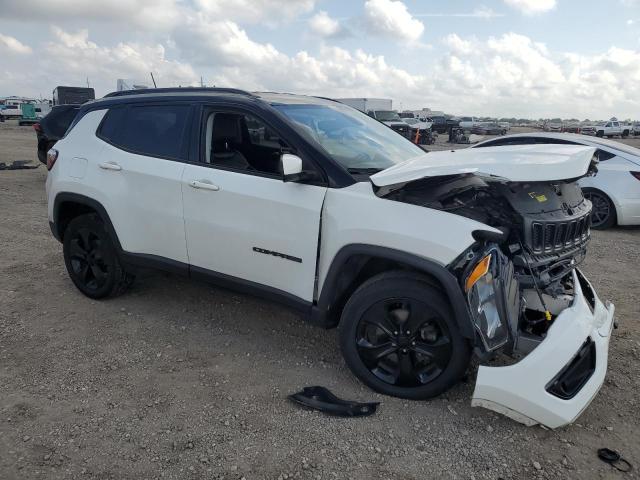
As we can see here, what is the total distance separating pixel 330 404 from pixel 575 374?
138cm

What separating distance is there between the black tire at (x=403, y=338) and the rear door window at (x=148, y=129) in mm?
1835

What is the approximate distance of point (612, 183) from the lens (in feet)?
25.6

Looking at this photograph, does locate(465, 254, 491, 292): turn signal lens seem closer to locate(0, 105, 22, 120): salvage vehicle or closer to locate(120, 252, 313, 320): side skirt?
locate(120, 252, 313, 320): side skirt

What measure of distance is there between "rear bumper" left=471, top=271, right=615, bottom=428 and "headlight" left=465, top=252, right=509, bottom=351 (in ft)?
0.57

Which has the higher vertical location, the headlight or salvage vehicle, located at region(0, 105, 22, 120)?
the headlight

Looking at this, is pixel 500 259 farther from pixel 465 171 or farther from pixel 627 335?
pixel 627 335

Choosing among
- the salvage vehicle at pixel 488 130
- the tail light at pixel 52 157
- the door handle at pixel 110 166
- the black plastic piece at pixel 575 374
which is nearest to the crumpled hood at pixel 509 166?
the black plastic piece at pixel 575 374

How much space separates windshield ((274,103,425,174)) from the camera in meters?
3.41

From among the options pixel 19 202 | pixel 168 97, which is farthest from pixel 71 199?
pixel 19 202

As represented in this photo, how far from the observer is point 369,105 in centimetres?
3656

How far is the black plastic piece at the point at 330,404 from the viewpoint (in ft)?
9.78

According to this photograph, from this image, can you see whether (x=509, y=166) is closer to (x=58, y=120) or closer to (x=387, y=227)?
(x=387, y=227)

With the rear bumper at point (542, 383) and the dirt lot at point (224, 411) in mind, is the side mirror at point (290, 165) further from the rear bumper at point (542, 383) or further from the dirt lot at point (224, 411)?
the rear bumper at point (542, 383)

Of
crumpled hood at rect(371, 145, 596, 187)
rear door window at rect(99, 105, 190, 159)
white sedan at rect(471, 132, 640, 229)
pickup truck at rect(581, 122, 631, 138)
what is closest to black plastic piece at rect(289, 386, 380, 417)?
crumpled hood at rect(371, 145, 596, 187)
